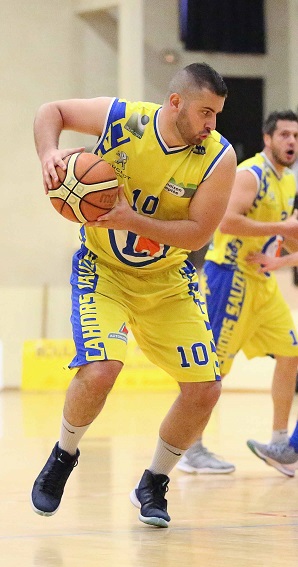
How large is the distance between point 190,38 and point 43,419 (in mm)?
8682

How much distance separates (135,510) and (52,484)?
0.71 metres

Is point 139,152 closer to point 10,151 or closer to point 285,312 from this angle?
point 285,312

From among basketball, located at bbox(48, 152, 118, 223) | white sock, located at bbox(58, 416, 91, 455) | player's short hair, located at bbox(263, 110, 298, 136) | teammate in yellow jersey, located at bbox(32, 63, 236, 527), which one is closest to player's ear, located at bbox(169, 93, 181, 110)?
teammate in yellow jersey, located at bbox(32, 63, 236, 527)

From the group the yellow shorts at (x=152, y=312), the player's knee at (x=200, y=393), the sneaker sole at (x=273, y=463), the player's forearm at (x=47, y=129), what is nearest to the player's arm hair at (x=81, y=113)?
the player's forearm at (x=47, y=129)

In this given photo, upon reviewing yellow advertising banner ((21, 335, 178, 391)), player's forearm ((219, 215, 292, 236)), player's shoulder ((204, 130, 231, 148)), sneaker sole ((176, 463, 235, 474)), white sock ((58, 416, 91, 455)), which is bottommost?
yellow advertising banner ((21, 335, 178, 391))

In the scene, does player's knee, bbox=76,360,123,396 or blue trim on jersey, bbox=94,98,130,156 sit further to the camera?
blue trim on jersey, bbox=94,98,130,156

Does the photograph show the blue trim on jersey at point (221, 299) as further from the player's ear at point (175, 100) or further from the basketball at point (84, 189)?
the basketball at point (84, 189)

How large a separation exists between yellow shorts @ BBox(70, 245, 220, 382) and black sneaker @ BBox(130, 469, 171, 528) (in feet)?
1.73

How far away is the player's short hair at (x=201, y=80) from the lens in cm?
437

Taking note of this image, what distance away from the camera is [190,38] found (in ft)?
54.0

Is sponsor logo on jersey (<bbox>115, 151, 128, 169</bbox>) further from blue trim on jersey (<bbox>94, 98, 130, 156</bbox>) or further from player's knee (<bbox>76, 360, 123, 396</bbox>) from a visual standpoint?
player's knee (<bbox>76, 360, 123, 396</bbox>)

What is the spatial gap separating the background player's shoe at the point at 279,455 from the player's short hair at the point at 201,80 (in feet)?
9.35

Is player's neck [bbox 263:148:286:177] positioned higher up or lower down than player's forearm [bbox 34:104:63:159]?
lower down

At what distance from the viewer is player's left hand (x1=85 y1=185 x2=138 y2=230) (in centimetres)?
418
